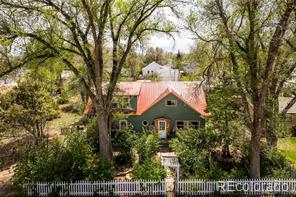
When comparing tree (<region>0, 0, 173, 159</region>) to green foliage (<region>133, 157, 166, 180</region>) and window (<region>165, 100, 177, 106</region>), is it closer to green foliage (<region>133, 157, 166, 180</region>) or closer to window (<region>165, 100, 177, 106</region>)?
green foliage (<region>133, 157, 166, 180</region>)

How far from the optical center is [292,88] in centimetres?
1791

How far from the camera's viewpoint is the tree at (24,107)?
21.0 metres

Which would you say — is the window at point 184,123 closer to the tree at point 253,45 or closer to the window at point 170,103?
the window at point 170,103

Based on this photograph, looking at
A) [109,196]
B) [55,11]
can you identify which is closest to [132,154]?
[109,196]

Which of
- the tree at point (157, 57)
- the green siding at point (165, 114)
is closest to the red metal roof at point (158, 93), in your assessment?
the green siding at point (165, 114)

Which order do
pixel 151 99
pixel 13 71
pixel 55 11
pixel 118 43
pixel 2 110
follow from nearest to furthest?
pixel 55 11
pixel 13 71
pixel 118 43
pixel 2 110
pixel 151 99

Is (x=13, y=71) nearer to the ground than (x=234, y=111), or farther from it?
farther from it

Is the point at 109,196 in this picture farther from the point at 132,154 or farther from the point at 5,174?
the point at 5,174

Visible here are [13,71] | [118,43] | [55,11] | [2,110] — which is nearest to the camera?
[55,11]

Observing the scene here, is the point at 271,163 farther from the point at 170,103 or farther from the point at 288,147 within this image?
the point at 170,103

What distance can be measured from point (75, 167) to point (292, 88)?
12.7m

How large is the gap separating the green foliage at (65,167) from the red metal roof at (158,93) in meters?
8.71

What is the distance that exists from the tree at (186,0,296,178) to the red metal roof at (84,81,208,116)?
A: 27.0 ft

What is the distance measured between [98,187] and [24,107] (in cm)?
1003
